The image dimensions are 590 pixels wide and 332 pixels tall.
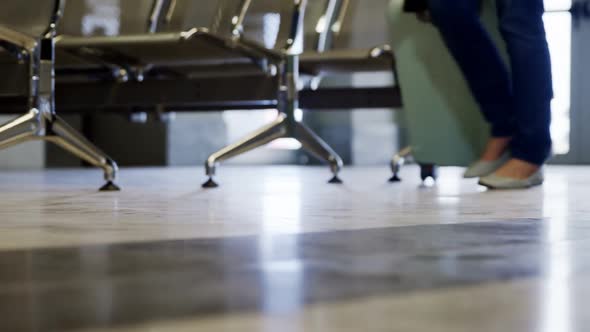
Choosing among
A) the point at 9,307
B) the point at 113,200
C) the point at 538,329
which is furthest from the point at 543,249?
the point at 113,200

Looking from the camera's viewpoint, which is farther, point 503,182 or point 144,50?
point 144,50

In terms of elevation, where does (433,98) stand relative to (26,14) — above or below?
below

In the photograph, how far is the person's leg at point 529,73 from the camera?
2115 mm

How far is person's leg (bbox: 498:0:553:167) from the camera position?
2.12 metres

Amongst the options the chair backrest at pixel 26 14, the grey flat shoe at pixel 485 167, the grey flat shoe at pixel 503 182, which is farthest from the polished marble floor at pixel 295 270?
the chair backrest at pixel 26 14

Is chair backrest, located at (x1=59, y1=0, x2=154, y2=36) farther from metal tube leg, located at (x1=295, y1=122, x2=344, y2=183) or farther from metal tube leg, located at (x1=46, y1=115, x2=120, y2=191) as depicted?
metal tube leg, located at (x1=46, y1=115, x2=120, y2=191)

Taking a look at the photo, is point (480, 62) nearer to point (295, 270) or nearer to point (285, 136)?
point (285, 136)

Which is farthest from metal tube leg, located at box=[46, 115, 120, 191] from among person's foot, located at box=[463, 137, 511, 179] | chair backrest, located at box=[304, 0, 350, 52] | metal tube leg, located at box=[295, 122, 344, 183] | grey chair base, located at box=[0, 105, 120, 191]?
chair backrest, located at box=[304, 0, 350, 52]

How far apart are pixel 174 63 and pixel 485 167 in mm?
1174

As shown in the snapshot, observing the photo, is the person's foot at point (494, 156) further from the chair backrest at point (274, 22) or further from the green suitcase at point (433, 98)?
the chair backrest at point (274, 22)

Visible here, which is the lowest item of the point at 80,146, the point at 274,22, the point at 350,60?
the point at 80,146

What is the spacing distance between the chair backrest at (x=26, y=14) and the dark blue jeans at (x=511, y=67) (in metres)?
1.39

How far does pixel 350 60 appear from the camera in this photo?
2.75m

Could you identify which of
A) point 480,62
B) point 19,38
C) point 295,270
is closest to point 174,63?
point 19,38
